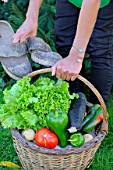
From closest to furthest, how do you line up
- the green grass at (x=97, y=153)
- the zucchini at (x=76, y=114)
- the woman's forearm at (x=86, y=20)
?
the woman's forearm at (x=86, y=20), the zucchini at (x=76, y=114), the green grass at (x=97, y=153)

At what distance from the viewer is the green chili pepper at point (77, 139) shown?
1930 millimetres

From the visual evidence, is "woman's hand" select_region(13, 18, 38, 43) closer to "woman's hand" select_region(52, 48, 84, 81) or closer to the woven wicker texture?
"woman's hand" select_region(52, 48, 84, 81)

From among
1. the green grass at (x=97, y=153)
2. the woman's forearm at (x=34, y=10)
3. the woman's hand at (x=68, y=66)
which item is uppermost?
the woman's forearm at (x=34, y=10)

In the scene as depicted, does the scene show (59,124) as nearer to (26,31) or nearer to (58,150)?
(58,150)

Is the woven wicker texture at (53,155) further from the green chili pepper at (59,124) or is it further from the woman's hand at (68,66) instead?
the woman's hand at (68,66)

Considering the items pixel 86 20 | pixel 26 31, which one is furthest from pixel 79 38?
pixel 26 31

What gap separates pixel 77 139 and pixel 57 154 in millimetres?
126

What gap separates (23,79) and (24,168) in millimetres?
527

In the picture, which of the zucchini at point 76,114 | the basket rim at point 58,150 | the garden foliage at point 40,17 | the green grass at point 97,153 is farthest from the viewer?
the garden foliage at point 40,17

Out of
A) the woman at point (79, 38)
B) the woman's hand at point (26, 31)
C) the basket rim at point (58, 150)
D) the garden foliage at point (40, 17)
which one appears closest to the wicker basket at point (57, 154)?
the basket rim at point (58, 150)

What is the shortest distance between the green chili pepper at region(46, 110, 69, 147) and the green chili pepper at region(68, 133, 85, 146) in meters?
0.04

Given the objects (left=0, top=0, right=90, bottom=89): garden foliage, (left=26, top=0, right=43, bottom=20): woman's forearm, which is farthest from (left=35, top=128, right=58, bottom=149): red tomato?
(left=0, top=0, right=90, bottom=89): garden foliage

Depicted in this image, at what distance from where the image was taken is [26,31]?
2.13m

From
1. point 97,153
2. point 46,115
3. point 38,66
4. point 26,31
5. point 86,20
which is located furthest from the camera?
point 38,66
